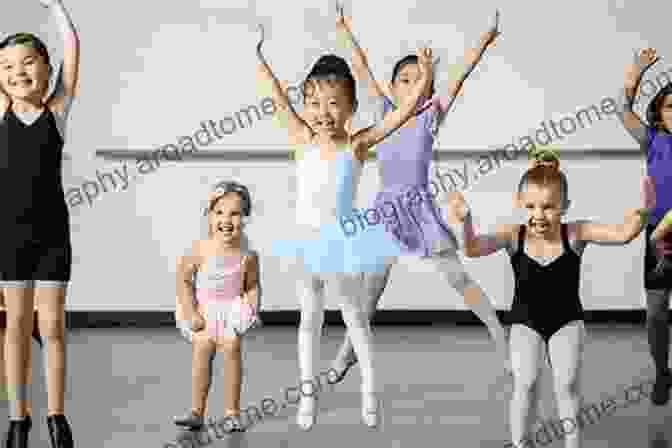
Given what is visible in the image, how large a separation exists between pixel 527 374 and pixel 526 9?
343cm

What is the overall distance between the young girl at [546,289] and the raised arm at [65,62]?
1212 mm

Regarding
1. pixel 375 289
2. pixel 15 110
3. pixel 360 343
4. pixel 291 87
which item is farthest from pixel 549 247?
pixel 291 87

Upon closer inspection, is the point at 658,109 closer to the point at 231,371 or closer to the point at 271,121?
the point at 231,371

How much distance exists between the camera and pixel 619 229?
260cm

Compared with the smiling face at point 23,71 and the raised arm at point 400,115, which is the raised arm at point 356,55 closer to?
the raised arm at point 400,115

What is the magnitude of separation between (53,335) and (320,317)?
863 mm

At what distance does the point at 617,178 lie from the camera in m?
5.61

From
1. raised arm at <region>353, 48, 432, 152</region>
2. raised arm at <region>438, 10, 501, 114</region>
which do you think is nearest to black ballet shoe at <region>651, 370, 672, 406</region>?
raised arm at <region>438, 10, 501, 114</region>

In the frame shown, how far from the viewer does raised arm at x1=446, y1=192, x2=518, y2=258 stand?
256cm

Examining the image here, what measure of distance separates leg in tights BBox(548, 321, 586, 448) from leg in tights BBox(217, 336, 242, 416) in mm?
1069

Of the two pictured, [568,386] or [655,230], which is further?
[655,230]

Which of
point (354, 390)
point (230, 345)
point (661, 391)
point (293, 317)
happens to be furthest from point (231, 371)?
point (293, 317)

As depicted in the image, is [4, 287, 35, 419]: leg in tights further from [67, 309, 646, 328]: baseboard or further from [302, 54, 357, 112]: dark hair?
[67, 309, 646, 328]: baseboard

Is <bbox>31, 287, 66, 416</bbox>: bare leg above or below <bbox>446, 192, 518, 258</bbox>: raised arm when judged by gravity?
below
